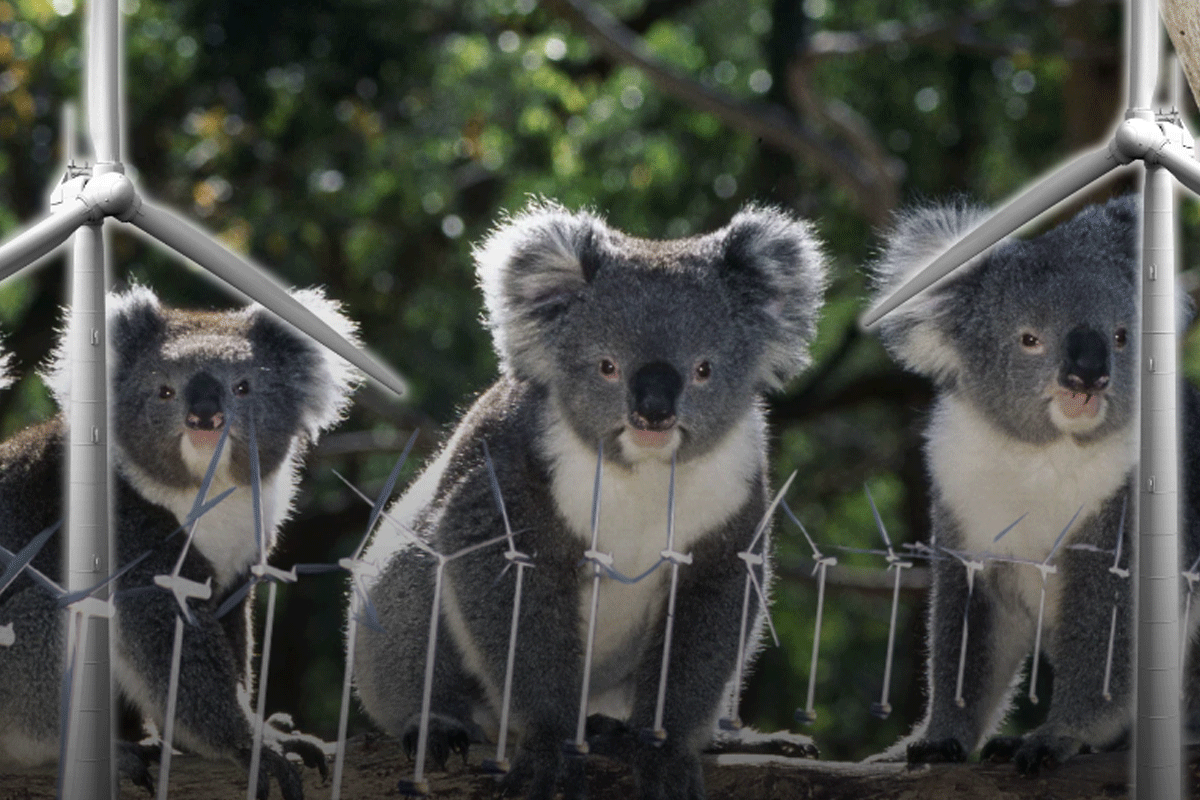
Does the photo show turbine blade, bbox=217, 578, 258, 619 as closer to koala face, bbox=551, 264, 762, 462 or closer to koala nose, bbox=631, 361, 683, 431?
koala face, bbox=551, 264, 762, 462

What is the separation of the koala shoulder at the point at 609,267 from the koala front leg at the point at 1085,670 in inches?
40.1

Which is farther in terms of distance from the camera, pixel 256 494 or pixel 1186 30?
pixel 1186 30

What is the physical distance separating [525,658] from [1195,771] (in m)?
1.86

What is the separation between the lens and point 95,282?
10.5ft

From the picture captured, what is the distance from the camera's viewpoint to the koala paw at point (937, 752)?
3.94 metres

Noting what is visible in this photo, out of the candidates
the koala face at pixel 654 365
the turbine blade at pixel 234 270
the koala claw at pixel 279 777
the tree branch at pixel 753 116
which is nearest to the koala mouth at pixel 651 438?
the koala face at pixel 654 365

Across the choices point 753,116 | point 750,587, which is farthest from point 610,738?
point 753,116

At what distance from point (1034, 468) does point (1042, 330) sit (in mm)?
388

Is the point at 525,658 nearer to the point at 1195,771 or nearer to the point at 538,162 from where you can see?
the point at 1195,771

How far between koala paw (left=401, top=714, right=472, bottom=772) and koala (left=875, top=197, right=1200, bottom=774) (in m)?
1.24

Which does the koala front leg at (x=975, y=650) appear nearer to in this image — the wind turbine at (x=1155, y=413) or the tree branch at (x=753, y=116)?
the wind turbine at (x=1155, y=413)

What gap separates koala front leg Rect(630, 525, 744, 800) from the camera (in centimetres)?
383

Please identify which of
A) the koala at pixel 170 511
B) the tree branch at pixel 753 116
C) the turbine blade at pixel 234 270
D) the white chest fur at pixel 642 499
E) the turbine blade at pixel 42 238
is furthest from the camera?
the tree branch at pixel 753 116

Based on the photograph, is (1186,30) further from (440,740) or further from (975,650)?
(440,740)
